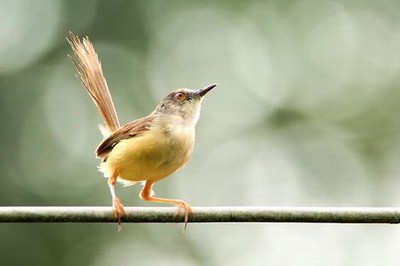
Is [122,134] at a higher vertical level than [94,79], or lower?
lower

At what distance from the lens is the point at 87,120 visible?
59.7ft

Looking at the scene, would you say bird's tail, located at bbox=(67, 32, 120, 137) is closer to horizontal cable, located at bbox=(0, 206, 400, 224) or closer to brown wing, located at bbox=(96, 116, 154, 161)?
brown wing, located at bbox=(96, 116, 154, 161)

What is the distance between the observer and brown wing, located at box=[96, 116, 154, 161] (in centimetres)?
621

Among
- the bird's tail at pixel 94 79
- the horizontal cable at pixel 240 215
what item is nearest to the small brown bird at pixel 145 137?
the bird's tail at pixel 94 79

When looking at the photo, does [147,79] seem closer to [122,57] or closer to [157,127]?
[122,57]

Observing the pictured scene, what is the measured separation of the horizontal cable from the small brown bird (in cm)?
169

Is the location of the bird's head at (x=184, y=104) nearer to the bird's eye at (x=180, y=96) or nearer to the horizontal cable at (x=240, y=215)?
the bird's eye at (x=180, y=96)

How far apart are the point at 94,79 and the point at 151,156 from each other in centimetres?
122

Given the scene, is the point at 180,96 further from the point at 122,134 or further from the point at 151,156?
the point at 151,156

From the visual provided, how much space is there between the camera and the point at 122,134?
20.7 feet

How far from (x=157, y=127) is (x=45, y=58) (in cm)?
1202

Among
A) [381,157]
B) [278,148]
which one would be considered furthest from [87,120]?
[381,157]

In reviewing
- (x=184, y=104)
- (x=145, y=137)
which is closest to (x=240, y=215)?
(x=145, y=137)

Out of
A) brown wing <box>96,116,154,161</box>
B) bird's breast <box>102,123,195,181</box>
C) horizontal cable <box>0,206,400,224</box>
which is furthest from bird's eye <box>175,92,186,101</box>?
horizontal cable <box>0,206,400,224</box>
